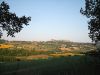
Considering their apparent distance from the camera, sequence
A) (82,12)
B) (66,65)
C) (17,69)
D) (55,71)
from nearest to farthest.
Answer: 1. (17,69)
2. (55,71)
3. (66,65)
4. (82,12)

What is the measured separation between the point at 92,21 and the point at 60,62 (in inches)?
206

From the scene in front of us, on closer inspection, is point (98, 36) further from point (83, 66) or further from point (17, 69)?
point (17, 69)

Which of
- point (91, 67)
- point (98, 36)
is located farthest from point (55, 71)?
point (98, 36)

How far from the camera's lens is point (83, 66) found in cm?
1864

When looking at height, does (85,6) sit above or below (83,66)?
above

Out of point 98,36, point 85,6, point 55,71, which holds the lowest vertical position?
point 55,71

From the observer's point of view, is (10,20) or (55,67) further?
(55,67)

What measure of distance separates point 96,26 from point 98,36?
101 cm

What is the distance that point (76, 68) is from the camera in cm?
1802

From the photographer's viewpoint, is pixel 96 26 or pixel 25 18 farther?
pixel 96 26

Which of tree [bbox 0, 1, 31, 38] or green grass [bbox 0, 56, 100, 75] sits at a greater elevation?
tree [bbox 0, 1, 31, 38]

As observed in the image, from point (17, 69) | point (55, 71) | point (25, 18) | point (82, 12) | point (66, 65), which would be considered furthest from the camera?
point (82, 12)

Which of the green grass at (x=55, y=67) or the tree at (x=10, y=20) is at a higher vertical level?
the tree at (x=10, y=20)

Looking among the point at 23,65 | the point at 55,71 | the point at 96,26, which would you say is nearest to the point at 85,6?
the point at 96,26
